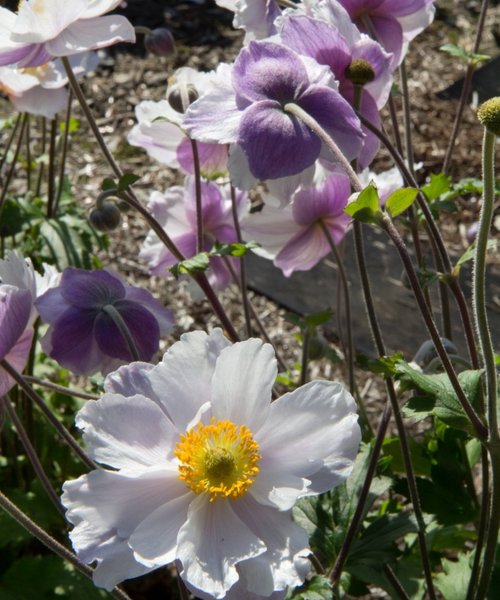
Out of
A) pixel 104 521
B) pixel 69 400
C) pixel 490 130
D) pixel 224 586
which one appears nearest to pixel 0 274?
pixel 104 521

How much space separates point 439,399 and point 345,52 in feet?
1.70

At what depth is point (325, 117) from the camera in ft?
4.33

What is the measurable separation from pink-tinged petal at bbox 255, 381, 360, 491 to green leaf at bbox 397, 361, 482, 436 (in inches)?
5.7

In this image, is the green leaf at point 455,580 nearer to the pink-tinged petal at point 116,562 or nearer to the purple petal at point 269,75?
the pink-tinged petal at point 116,562

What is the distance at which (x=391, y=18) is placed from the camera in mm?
1617

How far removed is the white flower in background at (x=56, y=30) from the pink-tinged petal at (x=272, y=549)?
31.8 inches

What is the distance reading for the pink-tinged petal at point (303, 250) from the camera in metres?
A: 1.97

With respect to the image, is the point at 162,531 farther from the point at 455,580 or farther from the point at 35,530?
the point at 455,580

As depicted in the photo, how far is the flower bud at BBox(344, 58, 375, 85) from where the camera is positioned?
135 cm

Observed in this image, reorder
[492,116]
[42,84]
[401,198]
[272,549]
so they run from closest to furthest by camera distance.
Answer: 1. [492,116]
2. [272,549]
3. [401,198]
4. [42,84]

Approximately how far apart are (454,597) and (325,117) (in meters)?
0.96

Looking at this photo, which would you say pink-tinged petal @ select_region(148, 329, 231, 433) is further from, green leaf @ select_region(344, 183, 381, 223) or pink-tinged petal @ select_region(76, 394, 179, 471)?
green leaf @ select_region(344, 183, 381, 223)

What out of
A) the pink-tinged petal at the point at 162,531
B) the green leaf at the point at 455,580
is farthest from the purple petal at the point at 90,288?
the green leaf at the point at 455,580

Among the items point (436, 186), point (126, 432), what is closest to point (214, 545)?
point (126, 432)
